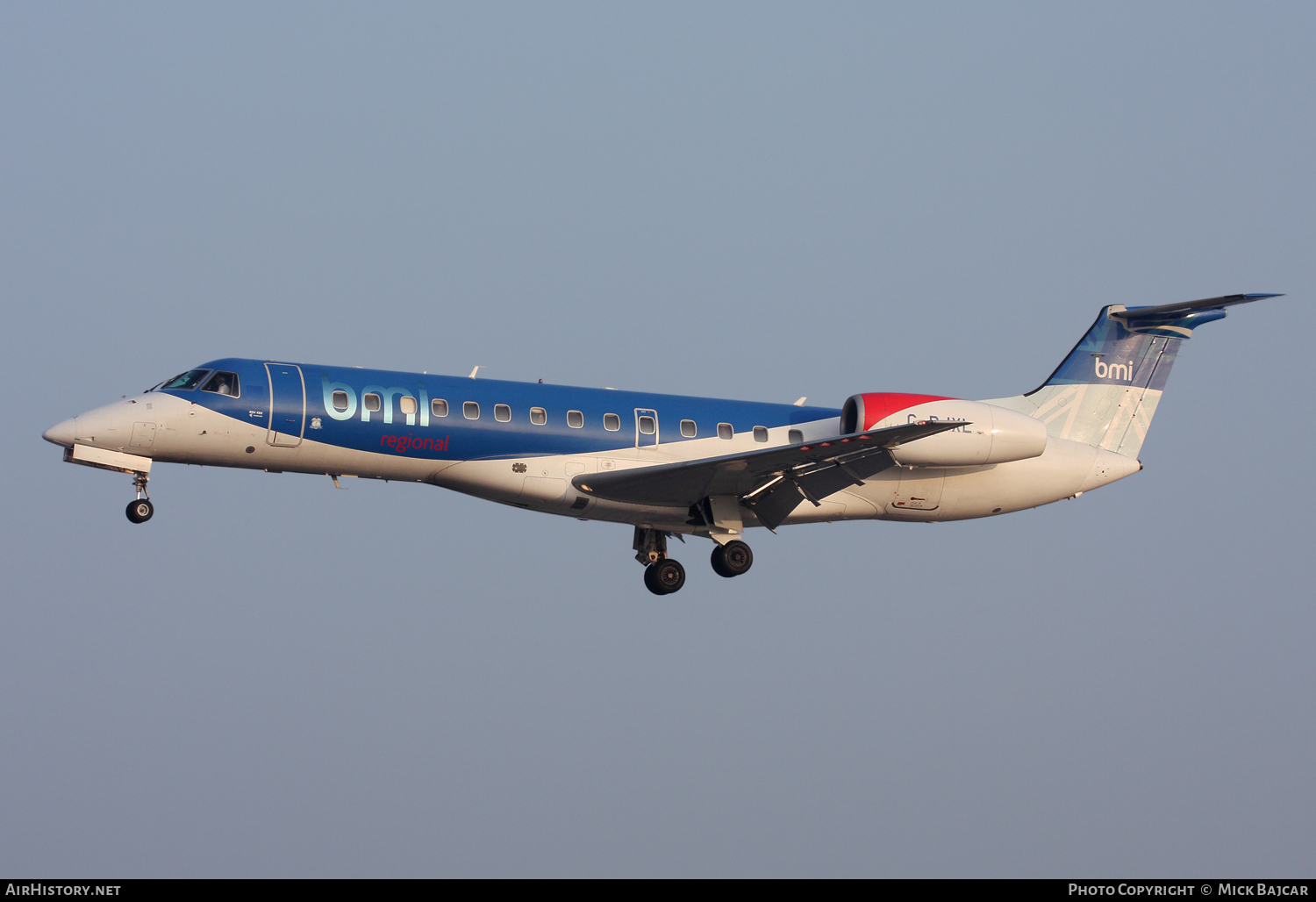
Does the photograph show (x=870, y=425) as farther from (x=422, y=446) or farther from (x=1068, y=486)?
(x=422, y=446)

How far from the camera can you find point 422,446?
973 inches

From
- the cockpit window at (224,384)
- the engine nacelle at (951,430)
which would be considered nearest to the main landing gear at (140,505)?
the cockpit window at (224,384)

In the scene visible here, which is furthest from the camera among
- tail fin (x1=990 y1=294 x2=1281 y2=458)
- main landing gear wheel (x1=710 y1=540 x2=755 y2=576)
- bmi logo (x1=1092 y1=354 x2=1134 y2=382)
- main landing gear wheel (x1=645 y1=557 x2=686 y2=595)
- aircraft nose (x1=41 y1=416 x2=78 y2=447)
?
bmi logo (x1=1092 y1=354 x2=1134 y2=382)

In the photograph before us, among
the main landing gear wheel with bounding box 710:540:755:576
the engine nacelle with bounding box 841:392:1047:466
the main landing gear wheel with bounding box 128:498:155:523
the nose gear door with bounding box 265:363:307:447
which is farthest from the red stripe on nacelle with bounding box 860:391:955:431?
the main landing gear wheel with bounding box 128:498:155:523

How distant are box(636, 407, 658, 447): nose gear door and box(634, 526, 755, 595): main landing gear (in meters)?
2.46

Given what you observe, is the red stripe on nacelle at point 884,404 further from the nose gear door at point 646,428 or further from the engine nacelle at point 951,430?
the nose gear door at point 646,428

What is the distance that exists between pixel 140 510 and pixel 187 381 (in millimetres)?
2245

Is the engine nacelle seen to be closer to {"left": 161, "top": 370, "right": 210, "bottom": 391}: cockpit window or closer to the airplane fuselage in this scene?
the airplane fuselage

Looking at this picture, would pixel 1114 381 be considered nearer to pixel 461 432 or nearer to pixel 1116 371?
pixel 1116 371

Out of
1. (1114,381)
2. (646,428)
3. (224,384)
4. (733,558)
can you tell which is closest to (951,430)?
(733,558)

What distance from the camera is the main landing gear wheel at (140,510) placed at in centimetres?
2433

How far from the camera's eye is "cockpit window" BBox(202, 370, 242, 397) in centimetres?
2434
